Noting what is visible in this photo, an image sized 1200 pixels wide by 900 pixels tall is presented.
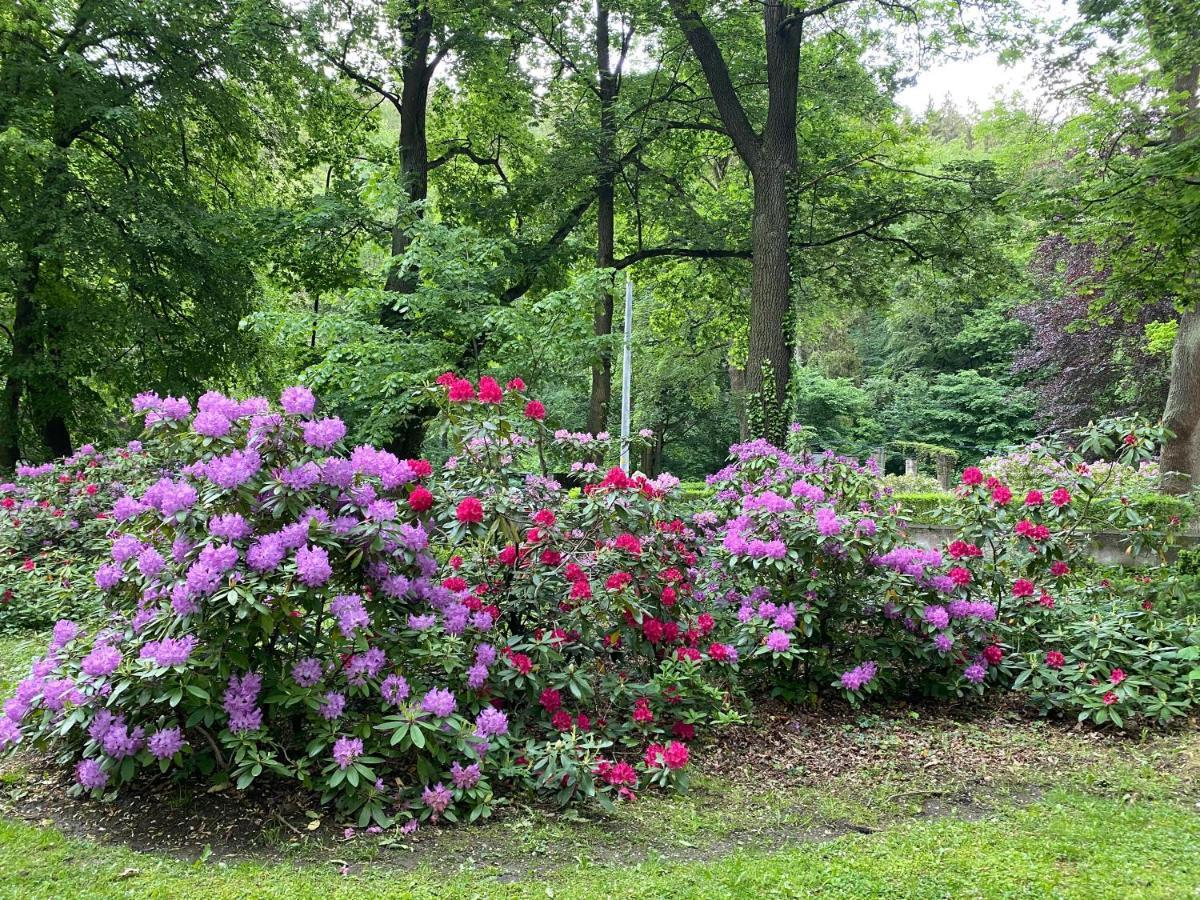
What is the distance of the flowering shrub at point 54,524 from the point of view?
520cm

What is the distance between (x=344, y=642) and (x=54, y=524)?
479 cm

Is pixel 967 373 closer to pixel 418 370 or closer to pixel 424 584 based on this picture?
pixel 418 370

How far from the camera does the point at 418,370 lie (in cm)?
752

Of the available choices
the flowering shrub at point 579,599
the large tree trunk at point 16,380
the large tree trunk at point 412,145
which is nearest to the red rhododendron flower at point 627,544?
the flowering shrub at point 579,599

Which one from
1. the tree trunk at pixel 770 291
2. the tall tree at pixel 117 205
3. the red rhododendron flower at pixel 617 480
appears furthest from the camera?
the tall tree at pixel 117 205

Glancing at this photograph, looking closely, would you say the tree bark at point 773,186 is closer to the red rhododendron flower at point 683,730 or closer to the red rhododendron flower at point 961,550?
the red rhododendron flower at point 961,550

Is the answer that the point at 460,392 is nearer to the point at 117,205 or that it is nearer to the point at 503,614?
the point at 503,614

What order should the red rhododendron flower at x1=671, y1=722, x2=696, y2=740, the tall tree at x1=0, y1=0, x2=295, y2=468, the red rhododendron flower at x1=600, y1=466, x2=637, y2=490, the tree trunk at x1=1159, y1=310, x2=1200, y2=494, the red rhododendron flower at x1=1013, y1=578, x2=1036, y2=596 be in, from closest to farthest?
1. the red rhododendron flower at x1=671, y1=722, x2=696, y2=740
2. the red rhododendron flower at x1=600, y1=466, x2=637, y2=490
3. the red rhododendron flower at x1=1013, y1=578, x2=1036, y2=596
4. the tall tree at x1=0, y1=0, x2=295, y2=468
5. the tree trunk at x1=1159, y1=310, x2=1200, y2=494

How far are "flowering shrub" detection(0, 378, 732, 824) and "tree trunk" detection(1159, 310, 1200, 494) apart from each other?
9500 millimetres

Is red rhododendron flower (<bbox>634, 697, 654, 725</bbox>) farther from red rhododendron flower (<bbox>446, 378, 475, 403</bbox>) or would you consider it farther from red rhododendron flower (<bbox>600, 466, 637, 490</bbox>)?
red rhododendron flower (<bbox>446, 378, 475, 403</bbox>)

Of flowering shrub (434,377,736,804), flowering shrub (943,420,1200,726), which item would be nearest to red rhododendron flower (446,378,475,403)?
flowering shrub (434,377,736,804)

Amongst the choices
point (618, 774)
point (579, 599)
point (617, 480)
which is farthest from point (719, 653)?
point (617, 480)

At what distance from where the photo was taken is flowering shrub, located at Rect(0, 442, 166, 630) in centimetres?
520

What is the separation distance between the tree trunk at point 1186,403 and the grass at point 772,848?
8164 millimetres
